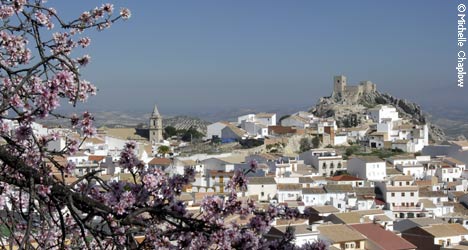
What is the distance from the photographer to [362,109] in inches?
2435

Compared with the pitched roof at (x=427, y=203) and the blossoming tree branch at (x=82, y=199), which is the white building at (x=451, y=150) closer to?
the pitched roof at (x=427, y=203)

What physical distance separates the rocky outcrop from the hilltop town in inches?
4.1

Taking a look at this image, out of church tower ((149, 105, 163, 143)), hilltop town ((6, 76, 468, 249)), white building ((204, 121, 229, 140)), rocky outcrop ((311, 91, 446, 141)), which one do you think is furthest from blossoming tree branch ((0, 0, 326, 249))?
rocky outcrop ((311, 91, 446, 141))

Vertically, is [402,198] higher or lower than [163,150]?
lower

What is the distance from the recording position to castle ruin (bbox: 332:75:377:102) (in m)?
68.2

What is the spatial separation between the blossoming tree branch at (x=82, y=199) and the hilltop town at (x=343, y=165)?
0.26 meters

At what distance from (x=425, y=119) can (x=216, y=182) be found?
36628mm

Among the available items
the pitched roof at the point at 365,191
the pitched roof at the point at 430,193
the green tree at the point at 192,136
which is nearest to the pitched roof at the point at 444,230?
the pitched roof at the point at 365,191

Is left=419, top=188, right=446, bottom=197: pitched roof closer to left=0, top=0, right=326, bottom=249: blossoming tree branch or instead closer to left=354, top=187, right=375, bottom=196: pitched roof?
left=354, top=187, right=375, bottom=196: pitched roof

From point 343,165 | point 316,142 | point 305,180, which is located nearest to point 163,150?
point 343,165

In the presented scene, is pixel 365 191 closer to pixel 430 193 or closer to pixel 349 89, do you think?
pixel 430 193

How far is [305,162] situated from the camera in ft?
137

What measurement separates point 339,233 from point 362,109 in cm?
4357

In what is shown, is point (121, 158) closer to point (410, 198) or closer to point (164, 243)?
point (164, 243)
